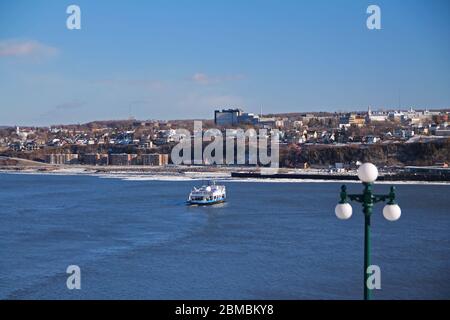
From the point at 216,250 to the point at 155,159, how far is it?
68.8 ft

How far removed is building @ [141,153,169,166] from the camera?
2700cm

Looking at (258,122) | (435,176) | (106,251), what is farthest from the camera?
(258,122)

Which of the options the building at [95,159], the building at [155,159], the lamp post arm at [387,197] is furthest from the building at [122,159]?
the lamp post arm at [387,197]

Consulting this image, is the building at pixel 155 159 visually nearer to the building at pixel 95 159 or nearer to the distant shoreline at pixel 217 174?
the building at pixel 95 159

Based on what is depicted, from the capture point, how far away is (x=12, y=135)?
4538 centimetres

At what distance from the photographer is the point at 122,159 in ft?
92.0

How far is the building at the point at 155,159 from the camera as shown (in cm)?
2700

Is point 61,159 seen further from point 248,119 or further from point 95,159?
point 248,119

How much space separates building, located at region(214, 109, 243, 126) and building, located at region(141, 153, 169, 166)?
581 inches

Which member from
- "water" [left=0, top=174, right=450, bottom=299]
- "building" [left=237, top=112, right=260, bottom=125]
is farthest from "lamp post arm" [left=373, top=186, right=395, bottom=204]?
"building" [left=237, top=112, right=260, bottom=125]

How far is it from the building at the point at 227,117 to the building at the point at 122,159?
14.3 m

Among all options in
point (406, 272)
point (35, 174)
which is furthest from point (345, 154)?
point (406, 272)
